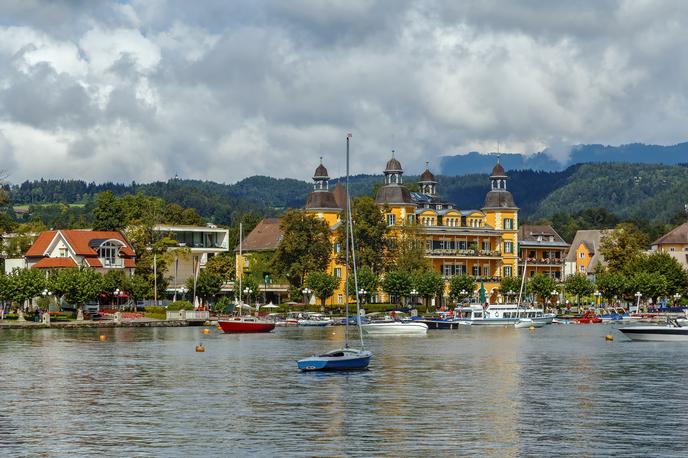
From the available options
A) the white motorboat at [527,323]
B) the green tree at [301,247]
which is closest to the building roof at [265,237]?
the green tree at [301,247]

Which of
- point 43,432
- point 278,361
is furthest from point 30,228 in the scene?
point 43,432

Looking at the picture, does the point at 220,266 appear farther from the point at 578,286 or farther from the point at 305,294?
the point at 578,286

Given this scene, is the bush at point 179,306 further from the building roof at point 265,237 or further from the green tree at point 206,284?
the building roof at point 265,237

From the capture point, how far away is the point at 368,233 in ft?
513

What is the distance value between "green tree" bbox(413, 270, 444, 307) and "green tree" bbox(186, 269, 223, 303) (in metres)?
25.0

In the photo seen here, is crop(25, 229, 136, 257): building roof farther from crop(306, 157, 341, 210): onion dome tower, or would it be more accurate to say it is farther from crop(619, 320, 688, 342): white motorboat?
crop(619, 320, 688, 342): white motorboat

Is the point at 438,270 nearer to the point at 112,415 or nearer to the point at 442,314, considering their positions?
the point at 442,314

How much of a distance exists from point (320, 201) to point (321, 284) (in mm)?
22084

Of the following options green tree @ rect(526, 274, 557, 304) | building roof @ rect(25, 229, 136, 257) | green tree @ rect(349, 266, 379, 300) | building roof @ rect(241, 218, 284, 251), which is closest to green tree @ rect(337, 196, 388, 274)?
green tree @ rect(349, 266, 379, 300)

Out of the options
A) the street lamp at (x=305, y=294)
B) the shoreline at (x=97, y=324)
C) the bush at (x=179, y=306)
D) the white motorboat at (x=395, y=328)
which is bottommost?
the white motorboat at (x=395, y=328)

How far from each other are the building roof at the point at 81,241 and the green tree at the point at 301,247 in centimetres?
1935

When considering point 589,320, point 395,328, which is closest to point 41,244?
point 395,328

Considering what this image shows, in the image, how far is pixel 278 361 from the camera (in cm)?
7988

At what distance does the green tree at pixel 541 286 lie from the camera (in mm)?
168250
